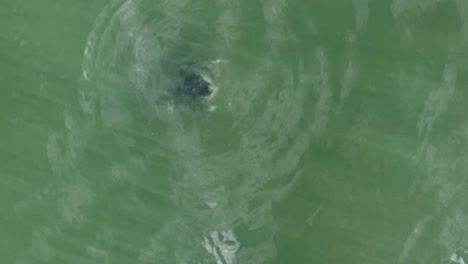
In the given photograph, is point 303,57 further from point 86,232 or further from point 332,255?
point 86,232

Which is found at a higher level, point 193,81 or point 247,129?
point 193,81

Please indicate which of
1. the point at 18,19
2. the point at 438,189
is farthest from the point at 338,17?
the point at 18,19

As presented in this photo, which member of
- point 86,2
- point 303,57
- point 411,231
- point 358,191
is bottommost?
point 411,231

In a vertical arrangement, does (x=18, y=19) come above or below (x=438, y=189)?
above

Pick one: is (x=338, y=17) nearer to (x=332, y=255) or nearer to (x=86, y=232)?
(x=332, y=255)

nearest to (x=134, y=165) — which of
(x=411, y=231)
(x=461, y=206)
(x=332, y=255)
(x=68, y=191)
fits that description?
(x=68, y=191)

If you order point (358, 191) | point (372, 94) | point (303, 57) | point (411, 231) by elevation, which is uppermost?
point (303, 57)
